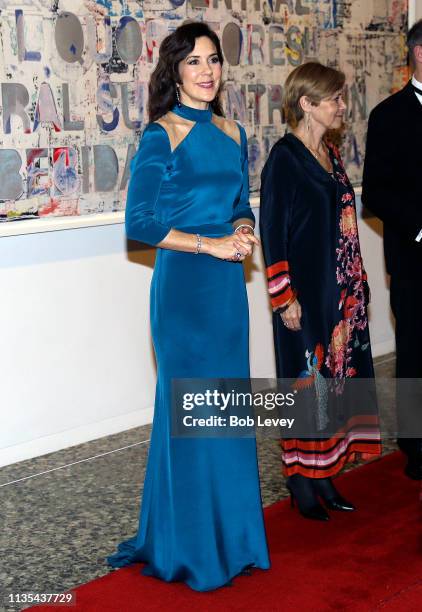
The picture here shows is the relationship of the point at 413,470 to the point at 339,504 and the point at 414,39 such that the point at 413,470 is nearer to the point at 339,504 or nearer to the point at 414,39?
the point at 339,504

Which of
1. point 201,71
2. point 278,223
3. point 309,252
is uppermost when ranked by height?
point 201,71

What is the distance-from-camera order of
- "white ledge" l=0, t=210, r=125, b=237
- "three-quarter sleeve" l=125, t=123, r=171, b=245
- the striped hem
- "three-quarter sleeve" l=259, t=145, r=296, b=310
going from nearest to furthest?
"three-quarter sleeve" l=125, t=123, r=171, b=245, "three-quarter sleeve" l=259, t=145, r=296, b=310, the striped hem, "white ledge" l=0, t=210, r=125, b=237

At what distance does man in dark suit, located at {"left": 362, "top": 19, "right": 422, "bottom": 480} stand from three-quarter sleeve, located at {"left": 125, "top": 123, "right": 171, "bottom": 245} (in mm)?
1372

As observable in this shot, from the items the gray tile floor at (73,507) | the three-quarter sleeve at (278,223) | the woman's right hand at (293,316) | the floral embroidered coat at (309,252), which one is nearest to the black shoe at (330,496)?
the gray tile floor at (73,507)

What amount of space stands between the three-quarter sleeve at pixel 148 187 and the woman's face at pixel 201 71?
156 millimetres

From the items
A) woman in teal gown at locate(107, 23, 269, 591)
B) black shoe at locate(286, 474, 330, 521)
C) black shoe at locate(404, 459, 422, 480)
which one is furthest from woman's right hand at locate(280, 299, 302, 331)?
black shoe at locate(404, 459, 422, 480)

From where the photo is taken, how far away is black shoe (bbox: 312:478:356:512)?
3.63m

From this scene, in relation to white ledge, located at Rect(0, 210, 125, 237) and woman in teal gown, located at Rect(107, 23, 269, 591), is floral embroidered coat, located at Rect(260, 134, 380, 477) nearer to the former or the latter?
woman in teal gown, located at Rect(107, 23, 269, 591)

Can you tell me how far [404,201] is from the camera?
3895 millimetres

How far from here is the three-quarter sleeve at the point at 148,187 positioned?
2.81 meters

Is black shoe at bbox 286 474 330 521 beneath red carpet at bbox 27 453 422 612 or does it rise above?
above

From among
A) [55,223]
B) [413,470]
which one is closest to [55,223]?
[55,223]

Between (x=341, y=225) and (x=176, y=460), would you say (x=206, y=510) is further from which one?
(x=341, y=225)

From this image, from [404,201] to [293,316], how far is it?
2.73 ft
